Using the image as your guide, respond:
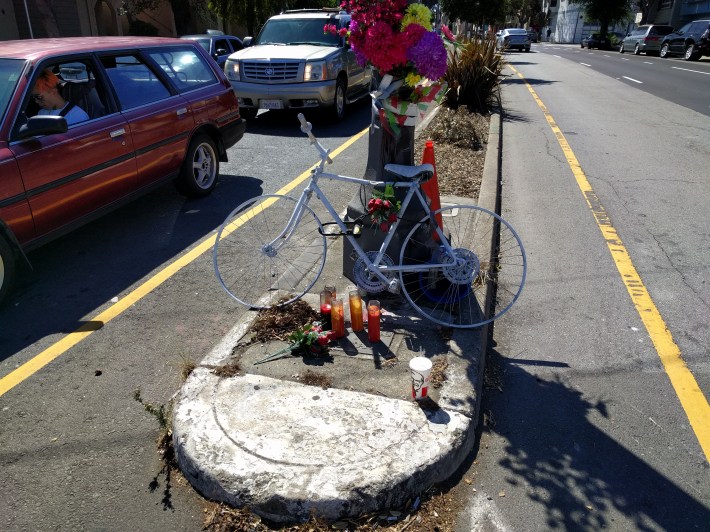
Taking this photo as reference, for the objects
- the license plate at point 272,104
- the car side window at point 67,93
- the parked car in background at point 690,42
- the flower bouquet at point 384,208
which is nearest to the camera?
the flower bouquet at point 384,208

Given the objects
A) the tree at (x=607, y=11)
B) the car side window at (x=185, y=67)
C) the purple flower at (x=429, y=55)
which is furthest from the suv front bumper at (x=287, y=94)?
the tree at (x=607, y=11)

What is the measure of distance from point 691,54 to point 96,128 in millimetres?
33752

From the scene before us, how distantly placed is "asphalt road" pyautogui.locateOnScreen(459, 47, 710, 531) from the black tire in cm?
357

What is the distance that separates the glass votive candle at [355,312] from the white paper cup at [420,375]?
811 mm

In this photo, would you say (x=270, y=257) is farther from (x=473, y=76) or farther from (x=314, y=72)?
(x=473, y=76)

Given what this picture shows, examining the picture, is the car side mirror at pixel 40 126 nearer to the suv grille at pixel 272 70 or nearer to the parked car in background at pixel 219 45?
the suv grille at pixel 272 70

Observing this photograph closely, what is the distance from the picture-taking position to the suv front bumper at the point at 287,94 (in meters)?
10.6

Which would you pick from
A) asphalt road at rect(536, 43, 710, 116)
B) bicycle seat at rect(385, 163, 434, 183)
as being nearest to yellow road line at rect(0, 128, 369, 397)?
bicycle seat at rect(385, 163, 434, 183)

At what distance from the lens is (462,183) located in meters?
7.19

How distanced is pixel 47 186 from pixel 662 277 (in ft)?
17.0

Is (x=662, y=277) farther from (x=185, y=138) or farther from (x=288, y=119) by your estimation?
(x=288, y=119)

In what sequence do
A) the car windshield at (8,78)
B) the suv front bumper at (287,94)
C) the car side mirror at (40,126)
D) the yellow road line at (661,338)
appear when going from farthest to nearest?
Result: the suv front bumper at (287,94)
the car windshield at (8,78)
the car side mirror at (40,126)
the yellow road line at (661,338)

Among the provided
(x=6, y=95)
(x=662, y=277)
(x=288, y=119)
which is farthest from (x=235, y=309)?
(x=288, y=119)

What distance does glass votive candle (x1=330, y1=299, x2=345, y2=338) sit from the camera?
12.2 ft
